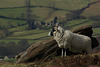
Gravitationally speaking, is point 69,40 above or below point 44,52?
above

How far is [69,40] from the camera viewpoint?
67.8ft

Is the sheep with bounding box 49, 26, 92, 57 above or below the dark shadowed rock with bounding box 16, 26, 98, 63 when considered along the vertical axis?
above

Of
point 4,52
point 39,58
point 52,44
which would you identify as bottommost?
point 4,52

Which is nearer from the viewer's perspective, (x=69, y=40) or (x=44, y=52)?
(x=69, y=40)

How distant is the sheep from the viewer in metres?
20.6

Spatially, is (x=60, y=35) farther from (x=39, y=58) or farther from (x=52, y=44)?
(x=39, y=58)

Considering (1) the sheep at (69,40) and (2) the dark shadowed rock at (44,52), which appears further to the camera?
(2) the dark shadowed rock at (44,52)

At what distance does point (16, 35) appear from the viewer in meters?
183

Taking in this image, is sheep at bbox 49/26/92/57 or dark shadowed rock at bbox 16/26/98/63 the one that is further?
dark shadowed rock at bbox 16/26/98/63

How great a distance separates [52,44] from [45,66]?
635 centimetres

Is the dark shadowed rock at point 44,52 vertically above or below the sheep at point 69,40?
below

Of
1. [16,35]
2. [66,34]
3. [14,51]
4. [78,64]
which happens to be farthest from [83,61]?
[16,35]

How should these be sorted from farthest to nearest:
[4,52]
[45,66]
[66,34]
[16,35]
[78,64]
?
[16,35], [4,52], [66,34], [45,66], [78,64]

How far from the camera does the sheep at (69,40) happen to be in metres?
20.6
